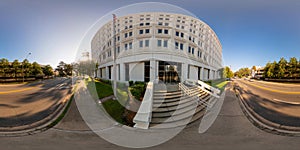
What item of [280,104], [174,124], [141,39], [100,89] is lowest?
[174,124]

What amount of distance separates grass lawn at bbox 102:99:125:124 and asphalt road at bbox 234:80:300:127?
696 centimetres

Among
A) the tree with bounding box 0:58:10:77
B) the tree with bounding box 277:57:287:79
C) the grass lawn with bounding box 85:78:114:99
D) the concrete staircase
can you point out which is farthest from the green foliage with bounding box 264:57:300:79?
the tree with bounding box 0:58:10:77

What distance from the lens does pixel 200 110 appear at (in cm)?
528

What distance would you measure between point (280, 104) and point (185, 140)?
7.67 metres

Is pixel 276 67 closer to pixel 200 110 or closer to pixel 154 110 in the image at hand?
pixel 200 110

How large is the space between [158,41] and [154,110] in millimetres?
3067

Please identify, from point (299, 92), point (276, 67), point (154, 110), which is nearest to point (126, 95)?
point (154, 110)

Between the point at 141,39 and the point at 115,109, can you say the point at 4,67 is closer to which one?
the point at 115,109

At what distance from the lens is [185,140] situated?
10.0 feet

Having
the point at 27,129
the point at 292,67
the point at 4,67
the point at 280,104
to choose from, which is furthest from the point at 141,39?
the point at 4,67

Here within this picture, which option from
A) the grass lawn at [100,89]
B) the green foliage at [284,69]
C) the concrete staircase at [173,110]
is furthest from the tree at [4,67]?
the green foliage at [284,69]

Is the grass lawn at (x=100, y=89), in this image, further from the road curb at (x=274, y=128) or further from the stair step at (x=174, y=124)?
the road curb at (x=274, y=128)

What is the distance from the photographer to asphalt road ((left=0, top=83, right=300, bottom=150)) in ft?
9.30

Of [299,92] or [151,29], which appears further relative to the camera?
[299,92]
